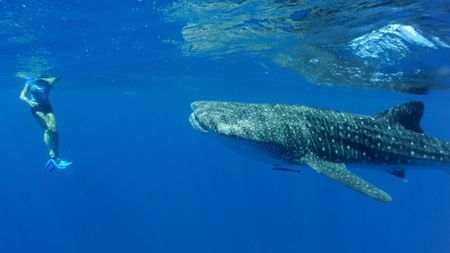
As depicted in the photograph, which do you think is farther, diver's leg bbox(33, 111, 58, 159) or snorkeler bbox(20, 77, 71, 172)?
diver's leg bbox(33, 111, 58, 159)

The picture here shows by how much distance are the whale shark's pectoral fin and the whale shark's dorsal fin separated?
6.07ft

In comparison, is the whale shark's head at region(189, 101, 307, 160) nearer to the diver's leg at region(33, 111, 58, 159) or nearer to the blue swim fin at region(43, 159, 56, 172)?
the blue swim fin at region(43, 159, 56, 172)

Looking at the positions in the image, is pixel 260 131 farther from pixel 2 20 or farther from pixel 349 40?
pixel 2 20

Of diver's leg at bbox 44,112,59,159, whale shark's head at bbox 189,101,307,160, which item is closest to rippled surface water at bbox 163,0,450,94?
whale shark's head at bbox 189,101,307,160

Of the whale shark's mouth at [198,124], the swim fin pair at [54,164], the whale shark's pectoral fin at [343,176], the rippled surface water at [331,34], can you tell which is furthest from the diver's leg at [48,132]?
the whale shark's pectoral fin at [343,176]

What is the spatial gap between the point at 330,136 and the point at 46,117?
12473mm

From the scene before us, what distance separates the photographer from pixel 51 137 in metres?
13.9

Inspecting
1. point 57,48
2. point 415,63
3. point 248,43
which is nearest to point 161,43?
point 248,43

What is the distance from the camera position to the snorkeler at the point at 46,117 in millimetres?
13039

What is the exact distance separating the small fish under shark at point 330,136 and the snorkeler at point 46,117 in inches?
336

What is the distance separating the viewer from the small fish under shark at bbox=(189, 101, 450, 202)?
593 centimetres

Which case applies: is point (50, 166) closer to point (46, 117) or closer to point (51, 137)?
point (51, 137)

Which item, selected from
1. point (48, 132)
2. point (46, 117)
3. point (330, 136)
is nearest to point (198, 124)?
point (330, 136)

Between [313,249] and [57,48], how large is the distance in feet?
136
